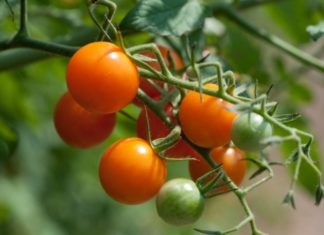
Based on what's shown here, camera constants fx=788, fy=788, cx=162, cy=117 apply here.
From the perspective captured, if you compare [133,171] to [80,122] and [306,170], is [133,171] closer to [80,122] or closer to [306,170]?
[80,122]

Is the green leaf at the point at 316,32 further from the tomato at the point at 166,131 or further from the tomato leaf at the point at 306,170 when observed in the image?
the tomato leaf at the point at 306,170

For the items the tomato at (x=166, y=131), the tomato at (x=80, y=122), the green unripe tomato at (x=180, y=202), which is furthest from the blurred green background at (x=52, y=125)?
the green unripe tomato at (x=180, y=202)

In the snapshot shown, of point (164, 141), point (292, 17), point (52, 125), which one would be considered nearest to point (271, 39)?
point (292, 17)

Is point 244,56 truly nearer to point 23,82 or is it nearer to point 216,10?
point 216,10

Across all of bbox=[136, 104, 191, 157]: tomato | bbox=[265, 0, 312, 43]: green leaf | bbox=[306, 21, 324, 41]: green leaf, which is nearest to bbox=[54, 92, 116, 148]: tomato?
bbox=[136, 104, 191, 157]: tomato

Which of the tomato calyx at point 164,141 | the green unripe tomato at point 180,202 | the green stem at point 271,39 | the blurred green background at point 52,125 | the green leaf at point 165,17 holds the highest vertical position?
the green leaf at point 165,17

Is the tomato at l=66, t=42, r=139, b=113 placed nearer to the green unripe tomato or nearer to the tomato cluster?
the tomato cluster
